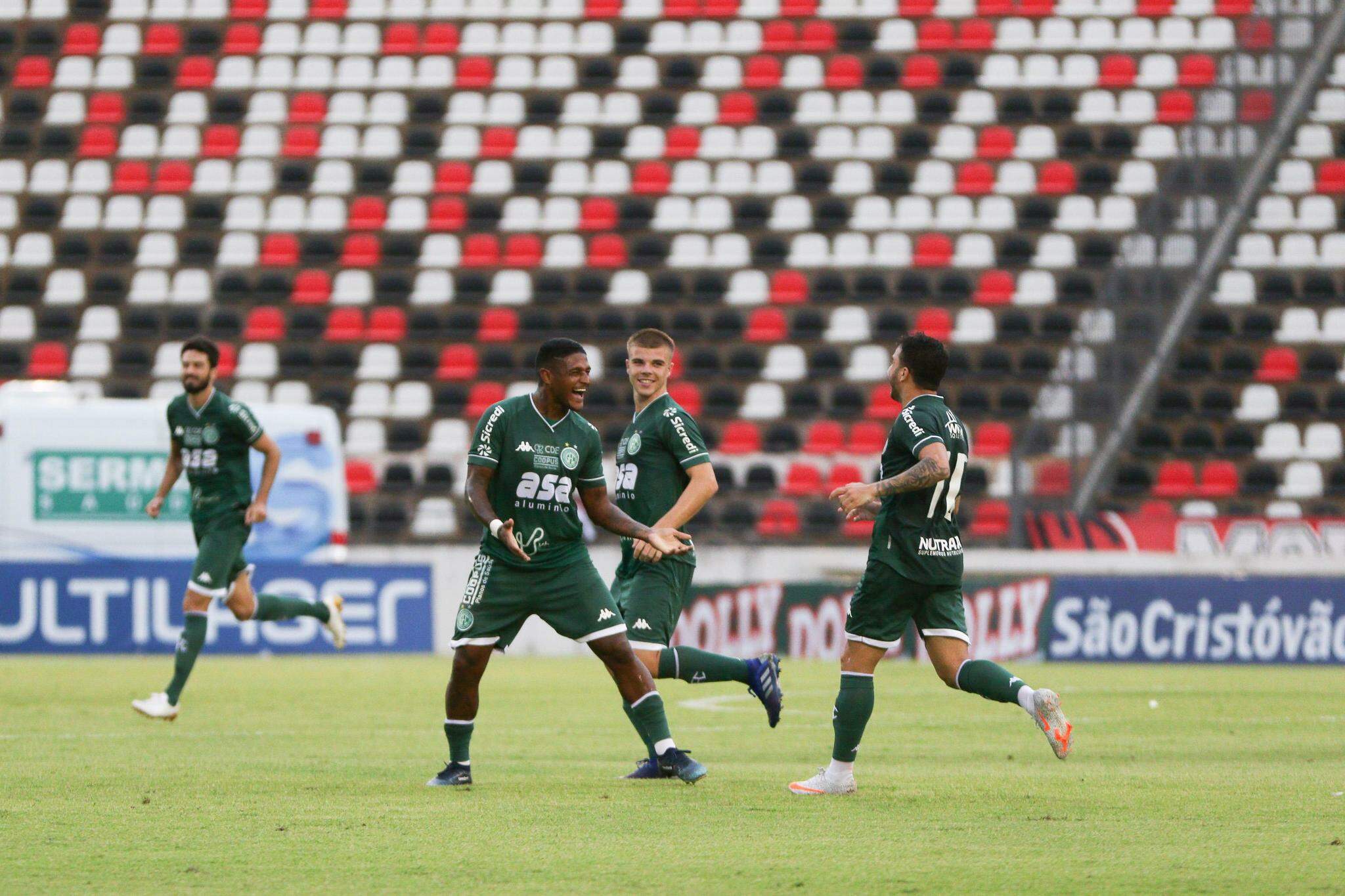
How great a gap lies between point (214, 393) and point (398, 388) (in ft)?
47.0

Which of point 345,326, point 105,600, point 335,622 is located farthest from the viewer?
point 345,326

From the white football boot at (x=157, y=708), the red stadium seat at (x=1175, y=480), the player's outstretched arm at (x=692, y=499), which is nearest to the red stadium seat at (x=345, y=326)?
the red stadium seat at (x=1175, y=480)

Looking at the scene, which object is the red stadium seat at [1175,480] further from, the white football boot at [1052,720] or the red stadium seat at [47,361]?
the white football boot at [1052,720]

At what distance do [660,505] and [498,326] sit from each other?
60.5ft

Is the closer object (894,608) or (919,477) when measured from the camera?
(919,477)

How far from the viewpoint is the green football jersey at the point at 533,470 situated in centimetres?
864

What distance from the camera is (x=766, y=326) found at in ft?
91.0

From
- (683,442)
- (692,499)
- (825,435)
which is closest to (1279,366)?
(825,435)

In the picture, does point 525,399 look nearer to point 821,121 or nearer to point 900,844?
point 900,844

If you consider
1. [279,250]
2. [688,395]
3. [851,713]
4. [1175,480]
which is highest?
[279,250]

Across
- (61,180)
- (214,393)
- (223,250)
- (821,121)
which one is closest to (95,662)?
(214,393)

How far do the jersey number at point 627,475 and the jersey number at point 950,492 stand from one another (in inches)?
71.6

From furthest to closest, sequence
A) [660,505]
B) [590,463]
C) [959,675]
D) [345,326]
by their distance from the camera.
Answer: [345,326], [660,505], [590,463], [959,675]

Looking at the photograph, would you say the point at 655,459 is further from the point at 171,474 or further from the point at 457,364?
the point at 457,364
